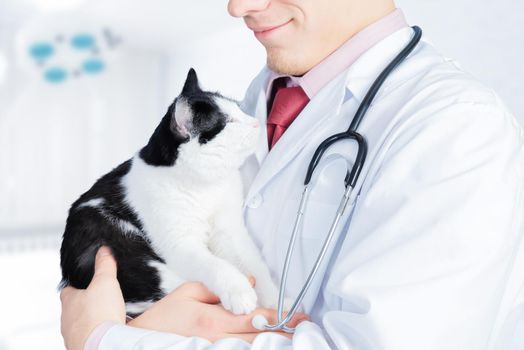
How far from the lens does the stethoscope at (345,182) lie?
86cm

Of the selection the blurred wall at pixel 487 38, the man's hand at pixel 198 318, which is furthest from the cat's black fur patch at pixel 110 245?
the blurred wall at pixel 487 38

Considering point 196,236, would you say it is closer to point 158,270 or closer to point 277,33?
point 158,270

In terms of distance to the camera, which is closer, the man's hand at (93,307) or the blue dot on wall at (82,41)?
the man's hand at (93,307)

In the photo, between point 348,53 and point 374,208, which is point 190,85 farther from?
point 374,208

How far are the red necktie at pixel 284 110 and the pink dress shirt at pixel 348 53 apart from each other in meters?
0.04

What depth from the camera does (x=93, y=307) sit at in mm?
979

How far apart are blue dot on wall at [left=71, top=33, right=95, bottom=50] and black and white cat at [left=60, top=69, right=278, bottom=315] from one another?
9.38ft

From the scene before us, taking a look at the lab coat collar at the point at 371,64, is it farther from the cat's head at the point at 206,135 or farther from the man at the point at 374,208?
the cat's head at the point at 206,135

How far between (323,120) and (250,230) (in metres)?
0.27

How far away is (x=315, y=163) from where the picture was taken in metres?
0.96

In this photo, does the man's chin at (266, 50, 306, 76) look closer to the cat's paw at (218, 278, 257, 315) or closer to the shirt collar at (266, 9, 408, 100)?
the shirt collar at (266, 9, 408, 100)

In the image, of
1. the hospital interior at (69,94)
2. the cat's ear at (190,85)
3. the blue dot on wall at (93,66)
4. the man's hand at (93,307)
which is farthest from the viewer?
the blue dot on wall at (93,66)

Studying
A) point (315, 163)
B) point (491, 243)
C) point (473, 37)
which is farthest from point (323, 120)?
point (473, 37)

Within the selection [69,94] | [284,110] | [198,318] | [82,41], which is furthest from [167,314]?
[69,94]
